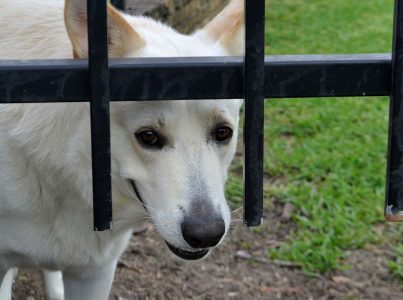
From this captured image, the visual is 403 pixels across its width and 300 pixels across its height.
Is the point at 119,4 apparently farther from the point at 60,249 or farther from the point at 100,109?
the point at 100,109

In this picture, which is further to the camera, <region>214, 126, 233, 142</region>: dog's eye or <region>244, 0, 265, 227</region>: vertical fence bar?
<region>214, 126, 233, 142</region>: dog's eye

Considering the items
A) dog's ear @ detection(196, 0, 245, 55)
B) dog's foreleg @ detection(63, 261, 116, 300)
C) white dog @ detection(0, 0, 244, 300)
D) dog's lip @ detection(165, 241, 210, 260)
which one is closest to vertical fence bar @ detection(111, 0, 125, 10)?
white dog @ detection(0, 0, 244, 300)

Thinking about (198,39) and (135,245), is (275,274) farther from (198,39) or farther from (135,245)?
(198,39)

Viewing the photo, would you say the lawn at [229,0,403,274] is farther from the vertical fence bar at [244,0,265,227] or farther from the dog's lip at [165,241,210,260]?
the vertical fence bar at [244,0,265,227]

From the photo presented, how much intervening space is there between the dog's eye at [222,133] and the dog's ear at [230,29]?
0.29 m

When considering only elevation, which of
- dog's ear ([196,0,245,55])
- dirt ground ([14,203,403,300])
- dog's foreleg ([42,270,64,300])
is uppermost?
dog's ear ([196,0,245,55])

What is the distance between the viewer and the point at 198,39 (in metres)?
2.79

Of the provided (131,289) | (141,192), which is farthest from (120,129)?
(131,289)

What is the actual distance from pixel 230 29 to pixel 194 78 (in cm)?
77

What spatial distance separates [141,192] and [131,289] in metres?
1.42

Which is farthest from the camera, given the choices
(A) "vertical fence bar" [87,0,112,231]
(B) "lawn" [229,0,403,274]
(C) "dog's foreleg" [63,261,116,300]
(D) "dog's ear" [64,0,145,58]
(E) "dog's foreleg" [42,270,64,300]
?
(B) "lawn" [229,0,403,274]

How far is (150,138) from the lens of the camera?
98.0 inches

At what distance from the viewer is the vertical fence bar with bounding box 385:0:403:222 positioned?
204 centimetres

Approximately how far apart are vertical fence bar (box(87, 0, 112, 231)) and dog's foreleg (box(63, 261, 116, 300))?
100 cm
